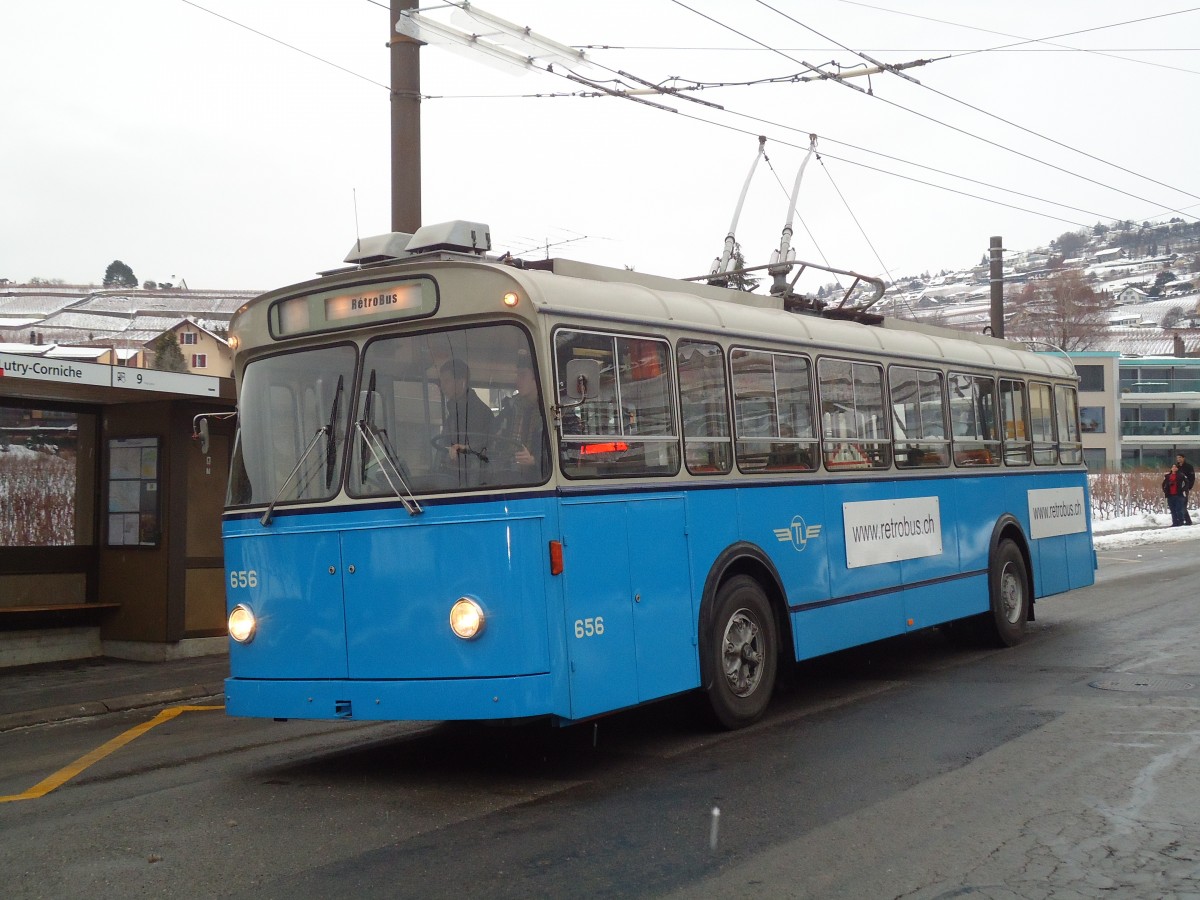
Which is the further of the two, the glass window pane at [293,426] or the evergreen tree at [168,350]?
the evergreen tree at [168,350]

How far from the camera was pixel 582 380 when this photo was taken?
7094mm

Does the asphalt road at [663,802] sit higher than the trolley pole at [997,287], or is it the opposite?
the trolley pole at [997,287]

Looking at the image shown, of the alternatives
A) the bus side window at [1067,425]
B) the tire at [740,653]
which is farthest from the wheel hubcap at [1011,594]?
the tire at [740,653]

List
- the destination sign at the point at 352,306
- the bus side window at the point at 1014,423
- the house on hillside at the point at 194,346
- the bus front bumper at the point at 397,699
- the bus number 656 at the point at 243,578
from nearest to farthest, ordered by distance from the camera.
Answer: the bus front bumper at the point at 397,699 → the destination sign at the point at 352,306 → the bus number 656 at the point at 243,578 → the bus side window at the point at 1014,423 → the house on hillside at the point at 194,346

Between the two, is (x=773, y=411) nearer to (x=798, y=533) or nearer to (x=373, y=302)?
(x=798, y=533)

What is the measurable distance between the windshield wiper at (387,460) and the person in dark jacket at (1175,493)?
3022 cm

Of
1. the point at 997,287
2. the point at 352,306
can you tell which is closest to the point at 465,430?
the point at 352,306

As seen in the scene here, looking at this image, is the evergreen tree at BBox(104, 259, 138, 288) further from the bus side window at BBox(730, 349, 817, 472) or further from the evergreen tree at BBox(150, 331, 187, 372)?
the bus side window at BBox(730, 349, 817, 472)

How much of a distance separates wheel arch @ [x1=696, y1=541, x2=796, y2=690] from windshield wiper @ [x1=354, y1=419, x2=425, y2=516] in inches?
84.5

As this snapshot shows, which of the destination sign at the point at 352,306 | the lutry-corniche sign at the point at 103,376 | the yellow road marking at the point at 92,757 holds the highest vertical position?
the lutry-corniche sign at the point at 103,376

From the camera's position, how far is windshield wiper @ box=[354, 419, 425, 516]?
7.10 meters

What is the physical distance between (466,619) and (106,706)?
5480 millimetres

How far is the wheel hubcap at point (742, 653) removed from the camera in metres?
8.50

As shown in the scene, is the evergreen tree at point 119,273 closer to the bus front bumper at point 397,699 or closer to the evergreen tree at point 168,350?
the evergreen tree at point 168,350
